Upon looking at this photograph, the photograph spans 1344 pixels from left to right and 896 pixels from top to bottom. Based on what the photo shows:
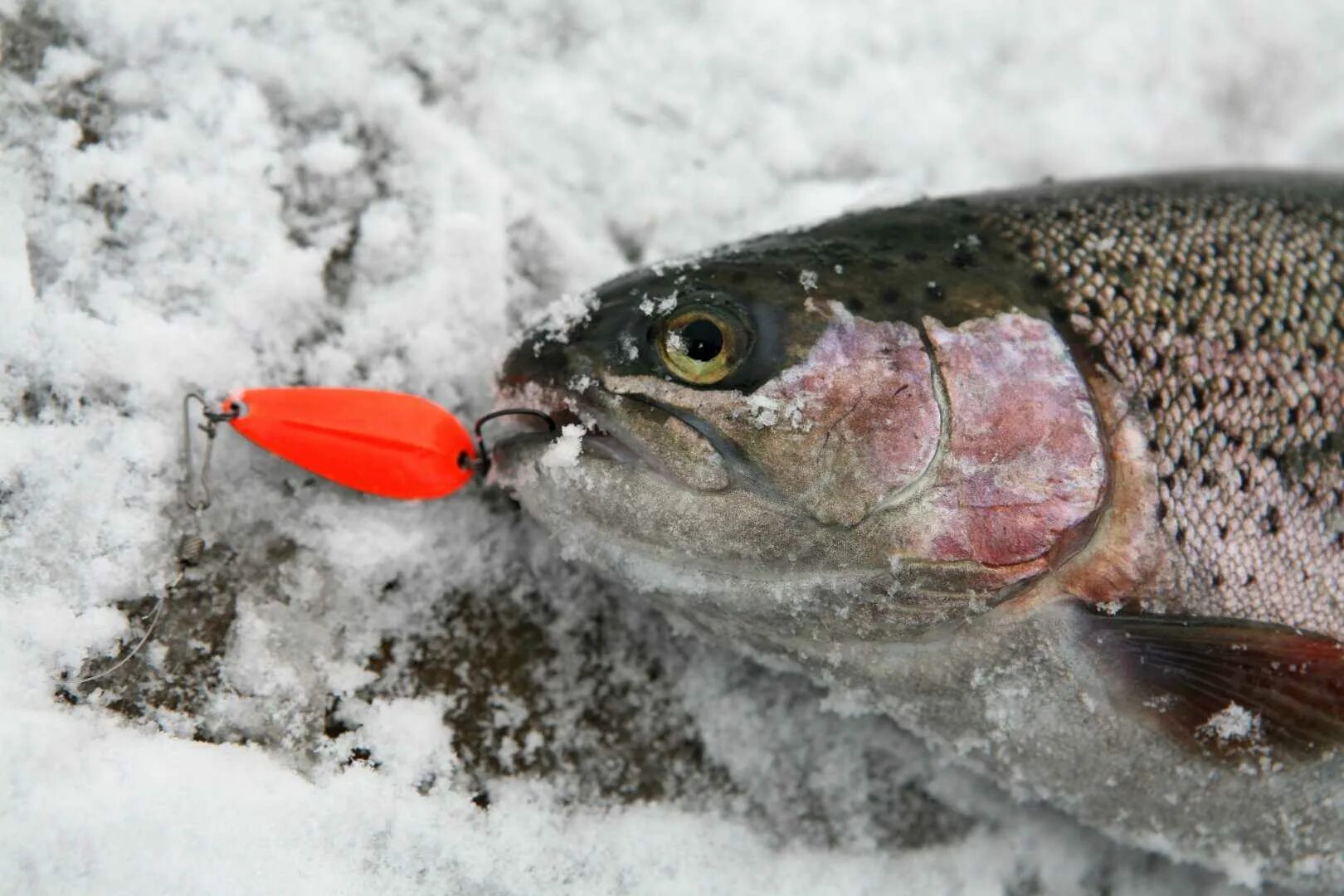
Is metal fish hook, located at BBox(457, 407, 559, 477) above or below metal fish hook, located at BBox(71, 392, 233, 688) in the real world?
above

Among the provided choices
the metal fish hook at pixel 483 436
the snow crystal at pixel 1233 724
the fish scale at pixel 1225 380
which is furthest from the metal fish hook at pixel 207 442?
the snow crystal at pixel 1233 724

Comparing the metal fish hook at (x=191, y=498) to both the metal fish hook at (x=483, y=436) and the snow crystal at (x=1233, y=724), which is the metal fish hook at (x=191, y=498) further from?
the snow crystal at (x=1233, y=724)

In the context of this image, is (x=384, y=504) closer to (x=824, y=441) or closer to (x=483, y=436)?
(x=483, y=436)

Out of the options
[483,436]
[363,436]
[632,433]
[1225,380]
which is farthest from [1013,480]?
[363,436]

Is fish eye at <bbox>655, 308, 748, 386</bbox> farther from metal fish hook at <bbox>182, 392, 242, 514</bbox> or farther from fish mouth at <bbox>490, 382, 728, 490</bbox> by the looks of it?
metal fish hook at <bbox>182, 392, 242, 514</bbox>

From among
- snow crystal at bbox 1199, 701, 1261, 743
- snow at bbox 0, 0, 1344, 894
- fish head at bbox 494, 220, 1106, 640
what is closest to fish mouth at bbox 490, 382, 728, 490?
fish head at bbox 494, 220, 1106, 640
